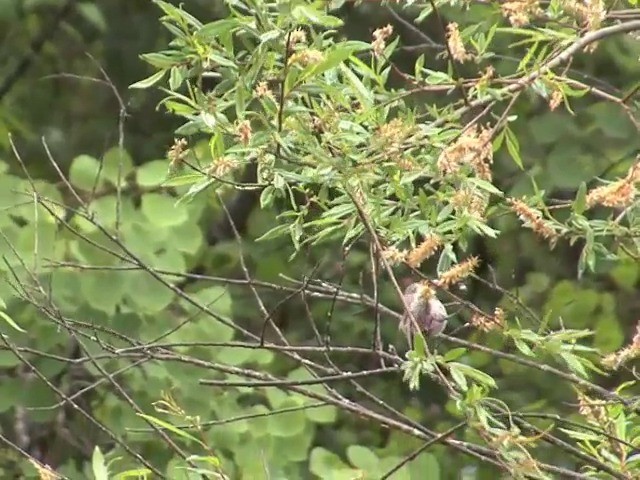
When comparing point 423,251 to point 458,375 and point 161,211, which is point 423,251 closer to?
point 458,375

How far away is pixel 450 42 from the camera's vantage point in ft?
3.45

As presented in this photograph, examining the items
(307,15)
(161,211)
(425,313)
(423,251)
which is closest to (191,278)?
(161,211)

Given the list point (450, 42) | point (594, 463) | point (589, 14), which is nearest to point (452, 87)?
point (450, 42)

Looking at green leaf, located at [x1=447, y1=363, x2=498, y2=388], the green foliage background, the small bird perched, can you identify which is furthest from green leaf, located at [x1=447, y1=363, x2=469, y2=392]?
the green foliage background

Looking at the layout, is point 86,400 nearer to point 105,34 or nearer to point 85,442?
point 85,442

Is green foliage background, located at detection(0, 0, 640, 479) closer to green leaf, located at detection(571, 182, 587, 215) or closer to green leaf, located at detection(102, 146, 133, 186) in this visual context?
green leaf, located at detection(102, 146, 133, 186)

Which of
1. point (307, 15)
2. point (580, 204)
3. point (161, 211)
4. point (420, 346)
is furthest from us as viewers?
point (161, 211)

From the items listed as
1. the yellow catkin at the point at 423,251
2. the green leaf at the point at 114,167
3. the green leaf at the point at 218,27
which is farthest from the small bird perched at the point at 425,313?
the green leaf at the point at 114,167

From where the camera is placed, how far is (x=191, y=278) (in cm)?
190

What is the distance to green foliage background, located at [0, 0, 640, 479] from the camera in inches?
71.7

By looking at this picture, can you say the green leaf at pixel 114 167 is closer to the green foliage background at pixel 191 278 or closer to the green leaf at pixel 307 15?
the green foliage background at pixel 191 278

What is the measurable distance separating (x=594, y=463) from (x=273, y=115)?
536mm

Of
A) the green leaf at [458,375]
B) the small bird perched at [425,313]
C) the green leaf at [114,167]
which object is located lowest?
the green leaf at [114,167]

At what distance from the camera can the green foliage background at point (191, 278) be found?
182 centimetres
